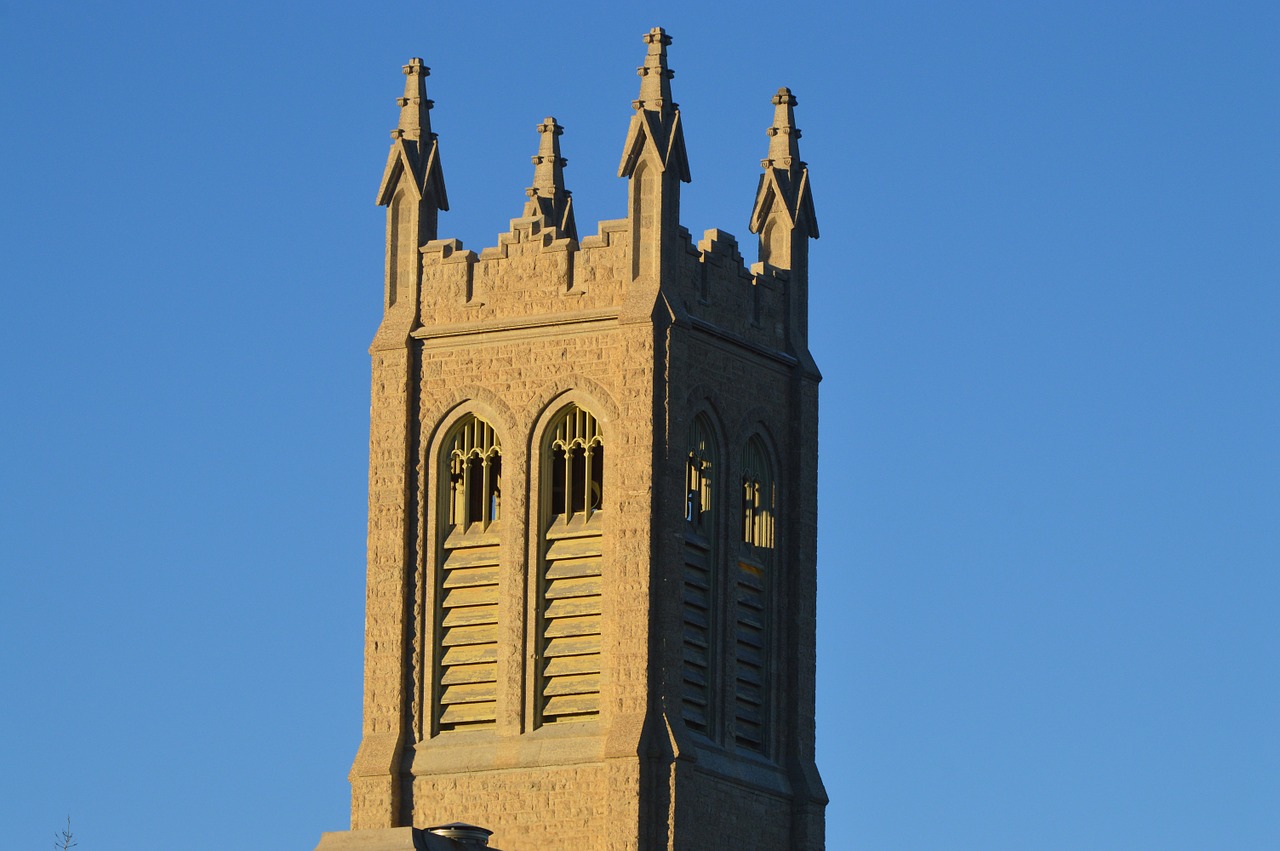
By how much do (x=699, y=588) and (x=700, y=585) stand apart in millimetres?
54

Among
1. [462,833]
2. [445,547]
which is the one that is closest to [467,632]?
[445,547]

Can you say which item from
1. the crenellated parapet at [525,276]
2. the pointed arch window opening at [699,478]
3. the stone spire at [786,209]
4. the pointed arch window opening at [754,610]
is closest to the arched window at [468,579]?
the crenellated parapet at [525,276]

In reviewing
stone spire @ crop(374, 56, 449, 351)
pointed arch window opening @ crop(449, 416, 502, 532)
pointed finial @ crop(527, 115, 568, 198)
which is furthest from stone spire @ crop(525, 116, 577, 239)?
pointed arch window opening @ crop(449, 416, 502, 532)

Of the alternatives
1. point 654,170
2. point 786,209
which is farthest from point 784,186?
point 654,170

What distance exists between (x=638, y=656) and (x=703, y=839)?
10.7ft

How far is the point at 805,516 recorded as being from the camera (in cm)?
7562

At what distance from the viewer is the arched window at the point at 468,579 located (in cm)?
7256

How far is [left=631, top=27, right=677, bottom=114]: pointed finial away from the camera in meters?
73.8

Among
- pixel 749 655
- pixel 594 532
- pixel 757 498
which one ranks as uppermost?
pixel 757 498

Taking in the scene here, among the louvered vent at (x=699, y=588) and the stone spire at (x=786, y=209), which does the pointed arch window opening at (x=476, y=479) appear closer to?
the louvered vent at (x=699, y=588)

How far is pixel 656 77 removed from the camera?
73938 millimetres

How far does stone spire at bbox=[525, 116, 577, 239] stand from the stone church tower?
3480mm

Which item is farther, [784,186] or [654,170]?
[784,186]

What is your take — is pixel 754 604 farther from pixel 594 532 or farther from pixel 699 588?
pixel 594 532
